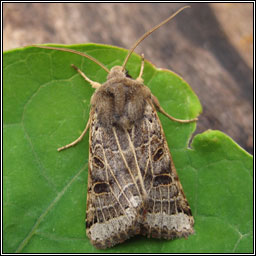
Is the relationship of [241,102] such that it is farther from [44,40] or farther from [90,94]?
[44,40]

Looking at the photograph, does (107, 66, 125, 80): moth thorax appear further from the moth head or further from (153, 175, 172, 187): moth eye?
(153, 175, 172, 187): moth eye

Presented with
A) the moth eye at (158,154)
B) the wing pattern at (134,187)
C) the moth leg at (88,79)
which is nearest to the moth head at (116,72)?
the moth leg at (88,79)

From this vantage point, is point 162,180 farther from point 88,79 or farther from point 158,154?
point 88,79

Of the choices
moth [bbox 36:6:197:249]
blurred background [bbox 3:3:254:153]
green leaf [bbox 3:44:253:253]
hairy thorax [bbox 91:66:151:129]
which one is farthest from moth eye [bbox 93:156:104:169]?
blurred background [bbox 3:3:254:153]

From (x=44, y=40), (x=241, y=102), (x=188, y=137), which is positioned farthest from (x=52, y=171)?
(x=241, y=102)

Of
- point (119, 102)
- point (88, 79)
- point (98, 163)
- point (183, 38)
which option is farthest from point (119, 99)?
point (183, 38)

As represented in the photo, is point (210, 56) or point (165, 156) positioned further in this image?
point (210, 56)
